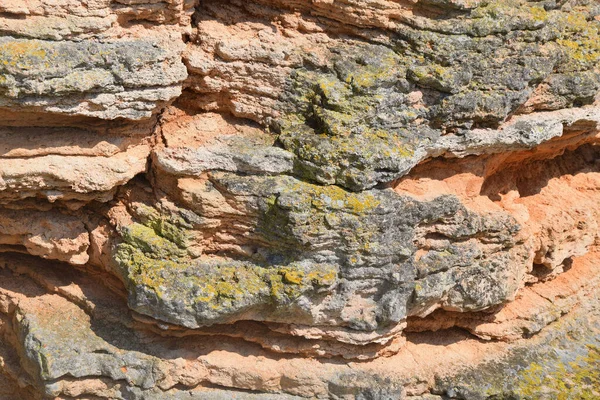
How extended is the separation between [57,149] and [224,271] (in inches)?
89.1

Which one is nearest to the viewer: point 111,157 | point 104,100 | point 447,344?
point 104,100

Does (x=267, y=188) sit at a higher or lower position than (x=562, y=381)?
higher

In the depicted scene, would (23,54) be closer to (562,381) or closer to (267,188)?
(267,188)

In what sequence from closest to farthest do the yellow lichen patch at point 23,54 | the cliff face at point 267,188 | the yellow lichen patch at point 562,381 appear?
the yellow lichen patch at point 23,54 < the cliff face at point 267,188 < the yellow lichen patch at point 562,381

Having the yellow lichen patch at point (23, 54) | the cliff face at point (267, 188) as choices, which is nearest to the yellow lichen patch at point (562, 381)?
the cliff face at point (267, 188)

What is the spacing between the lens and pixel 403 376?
33.5 ft

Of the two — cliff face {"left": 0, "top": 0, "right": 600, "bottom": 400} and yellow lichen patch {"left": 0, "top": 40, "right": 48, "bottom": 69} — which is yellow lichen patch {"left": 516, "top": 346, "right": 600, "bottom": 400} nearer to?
cliff face {"left": 0, "top": 0, "right": 600, "bottom": 400}

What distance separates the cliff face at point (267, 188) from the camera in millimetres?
8797

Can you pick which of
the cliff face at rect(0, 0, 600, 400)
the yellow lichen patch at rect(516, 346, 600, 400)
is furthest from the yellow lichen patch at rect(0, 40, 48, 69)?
the yellow lichen patch at rect(516, 346, 600, 400)

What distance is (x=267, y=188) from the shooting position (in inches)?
356

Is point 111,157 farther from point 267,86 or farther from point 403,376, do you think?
point 403,376

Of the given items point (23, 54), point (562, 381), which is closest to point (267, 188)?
point (23, 54)

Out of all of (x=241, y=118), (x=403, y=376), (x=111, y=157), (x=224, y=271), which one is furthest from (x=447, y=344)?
(x=111, y=157)

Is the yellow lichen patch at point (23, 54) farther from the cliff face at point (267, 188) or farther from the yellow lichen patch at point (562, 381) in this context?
the yellow lichen patch at point (562, 381)
